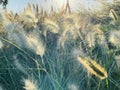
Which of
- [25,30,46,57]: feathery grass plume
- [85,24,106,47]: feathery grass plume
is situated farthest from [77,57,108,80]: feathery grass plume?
[85,24,106,47]: feathery grass plume

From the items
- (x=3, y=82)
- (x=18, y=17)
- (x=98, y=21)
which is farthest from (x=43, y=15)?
(x=3, y=82)

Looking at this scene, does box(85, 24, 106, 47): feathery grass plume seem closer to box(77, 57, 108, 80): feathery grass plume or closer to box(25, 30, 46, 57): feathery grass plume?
box(25, 30, 46, 57): feathery grass plume

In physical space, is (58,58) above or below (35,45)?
below

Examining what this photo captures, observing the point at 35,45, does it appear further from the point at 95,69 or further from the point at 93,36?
the point at 95,69

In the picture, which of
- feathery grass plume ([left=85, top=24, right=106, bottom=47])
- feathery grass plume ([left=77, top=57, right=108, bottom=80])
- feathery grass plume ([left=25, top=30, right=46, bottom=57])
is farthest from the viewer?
feathery grass plume ([left=85, top=24, right=106, bottom=47])

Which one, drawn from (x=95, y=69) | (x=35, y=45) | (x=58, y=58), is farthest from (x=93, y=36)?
(x=95, y=69)

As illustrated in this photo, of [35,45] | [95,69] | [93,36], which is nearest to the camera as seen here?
[95,69]

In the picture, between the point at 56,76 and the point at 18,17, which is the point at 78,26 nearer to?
the point at 56,76

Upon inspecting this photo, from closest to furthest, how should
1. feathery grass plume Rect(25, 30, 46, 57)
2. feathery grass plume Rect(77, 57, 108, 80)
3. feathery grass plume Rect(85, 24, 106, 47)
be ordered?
1. feathery grass plume Rect(77, 57, 108, 80)
2. feathery grass plume Rect(25, 30, 46, 57)
3. feathery grass plume Rect(85, 24, 106, 47)

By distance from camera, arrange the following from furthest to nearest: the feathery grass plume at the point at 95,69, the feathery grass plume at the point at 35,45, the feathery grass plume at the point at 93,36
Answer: the feathery grass plume at the point at 93,36
the feathery grass plume at the point at 35,45
the feathery grass plume at the point at 95,69

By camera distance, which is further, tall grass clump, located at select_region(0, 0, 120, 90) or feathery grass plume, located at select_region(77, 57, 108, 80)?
tall grass clump, located at select_region(0, 0, 120, 90)

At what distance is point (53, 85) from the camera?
9.24ft

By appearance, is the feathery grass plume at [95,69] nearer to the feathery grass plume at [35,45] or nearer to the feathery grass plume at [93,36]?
the feathery grass plume at [35,45]

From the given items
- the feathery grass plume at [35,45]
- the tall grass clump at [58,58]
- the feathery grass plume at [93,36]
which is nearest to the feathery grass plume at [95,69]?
the tall grass clump at [58,58]
